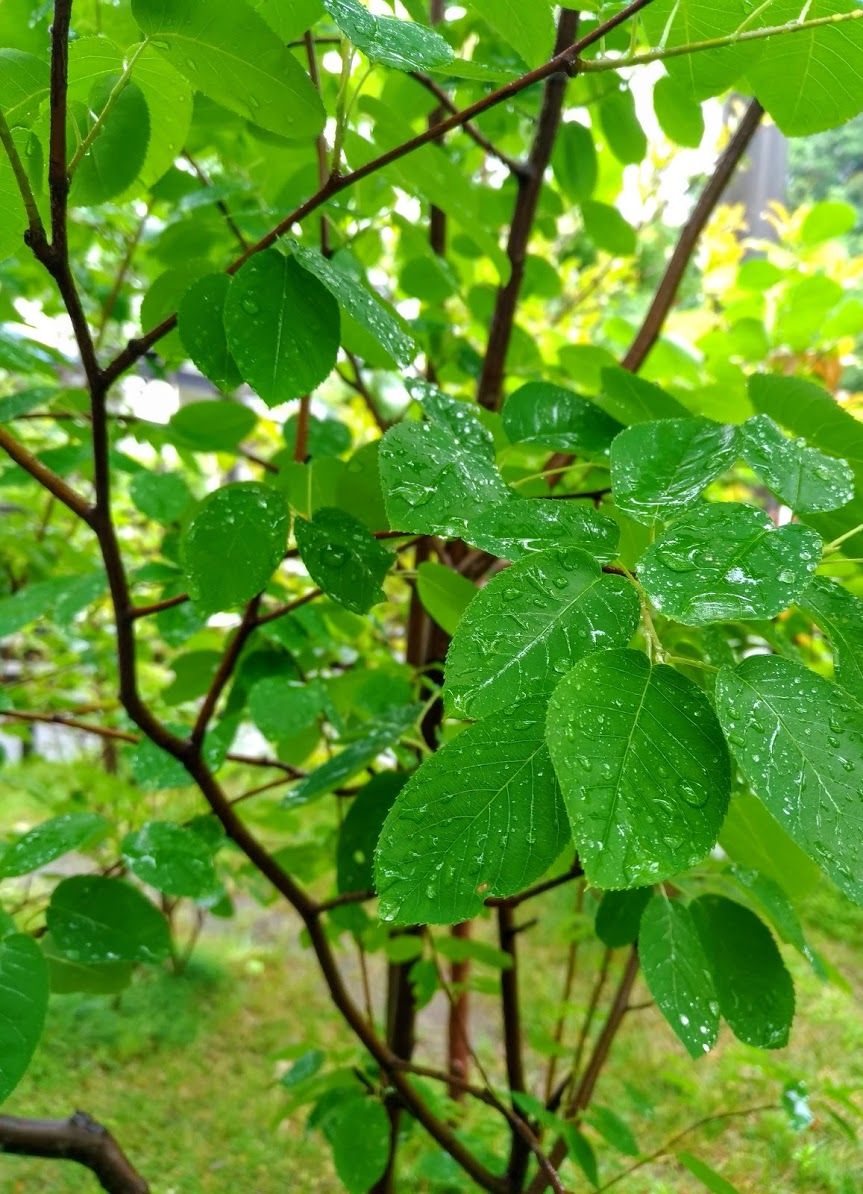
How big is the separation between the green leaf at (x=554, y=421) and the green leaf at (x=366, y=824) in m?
0.25

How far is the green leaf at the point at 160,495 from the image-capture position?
0.80 m

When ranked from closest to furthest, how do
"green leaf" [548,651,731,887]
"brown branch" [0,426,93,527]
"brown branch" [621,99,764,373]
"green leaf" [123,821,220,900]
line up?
"green leaf" [548,651,731,887], "brown branch" [0,426,93,527], "green leaf" [123,821,220,900], "brown branch" [621,99,764,373]

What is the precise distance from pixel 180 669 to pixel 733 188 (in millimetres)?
2391

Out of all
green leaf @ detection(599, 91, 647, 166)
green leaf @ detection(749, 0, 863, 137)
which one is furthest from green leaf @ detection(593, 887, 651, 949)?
green leaf @ detection(599, 91, 647, 166)

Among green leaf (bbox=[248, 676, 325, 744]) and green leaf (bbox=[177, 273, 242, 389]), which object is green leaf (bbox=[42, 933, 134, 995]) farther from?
green leaf (bbox=[177, 273, 242, 389])

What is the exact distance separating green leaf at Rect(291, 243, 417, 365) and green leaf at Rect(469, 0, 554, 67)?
0.23 feet

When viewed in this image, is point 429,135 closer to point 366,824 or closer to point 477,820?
point 477,820

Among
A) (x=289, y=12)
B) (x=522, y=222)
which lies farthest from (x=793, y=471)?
(x=522, y=222)

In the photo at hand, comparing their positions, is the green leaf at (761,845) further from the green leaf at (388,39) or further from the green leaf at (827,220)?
the green leaf at (827,220)

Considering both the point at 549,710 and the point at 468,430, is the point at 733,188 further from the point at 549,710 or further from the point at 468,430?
the point at 549,710

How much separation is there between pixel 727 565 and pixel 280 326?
0.19 metres

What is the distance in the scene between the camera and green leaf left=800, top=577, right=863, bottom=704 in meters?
0.28

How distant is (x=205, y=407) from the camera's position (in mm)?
653

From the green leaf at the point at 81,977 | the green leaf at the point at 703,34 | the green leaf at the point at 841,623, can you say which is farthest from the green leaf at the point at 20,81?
the green leaf at the point at 81,977
